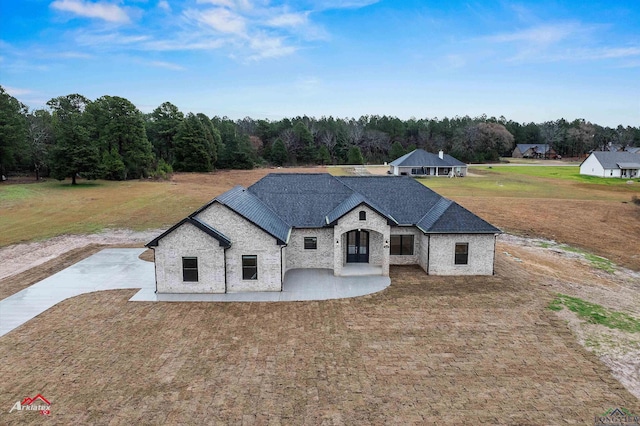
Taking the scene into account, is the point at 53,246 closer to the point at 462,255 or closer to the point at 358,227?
the point at 358,227

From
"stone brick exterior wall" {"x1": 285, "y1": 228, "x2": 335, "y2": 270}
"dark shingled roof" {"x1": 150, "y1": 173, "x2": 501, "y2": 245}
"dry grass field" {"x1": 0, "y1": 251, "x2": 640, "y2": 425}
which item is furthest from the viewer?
"stone brick exterior wall" {"x1": 285, "y1": 228, "x2": 335, "y2": 270}

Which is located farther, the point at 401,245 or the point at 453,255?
the point at 401,245

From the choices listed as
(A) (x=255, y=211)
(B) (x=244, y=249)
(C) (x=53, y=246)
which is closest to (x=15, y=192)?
(C) (x=53, y=246)

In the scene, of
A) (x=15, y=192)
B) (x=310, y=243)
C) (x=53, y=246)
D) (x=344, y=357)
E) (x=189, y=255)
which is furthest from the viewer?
(x=15, y=192)

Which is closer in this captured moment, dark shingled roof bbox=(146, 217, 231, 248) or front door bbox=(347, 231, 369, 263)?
dark shingled roof bbox=(146, 217, 231, 248)

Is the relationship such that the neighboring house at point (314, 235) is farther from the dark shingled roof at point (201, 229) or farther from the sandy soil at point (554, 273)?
the sandy soil at point (554, 273)

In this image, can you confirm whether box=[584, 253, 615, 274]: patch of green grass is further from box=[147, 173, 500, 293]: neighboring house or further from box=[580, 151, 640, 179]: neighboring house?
box=[580, 151, 640, 179]: neighboring house

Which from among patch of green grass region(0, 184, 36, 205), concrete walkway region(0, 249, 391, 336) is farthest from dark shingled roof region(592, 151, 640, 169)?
patch of green grass region(0, 184, 36, 205)
